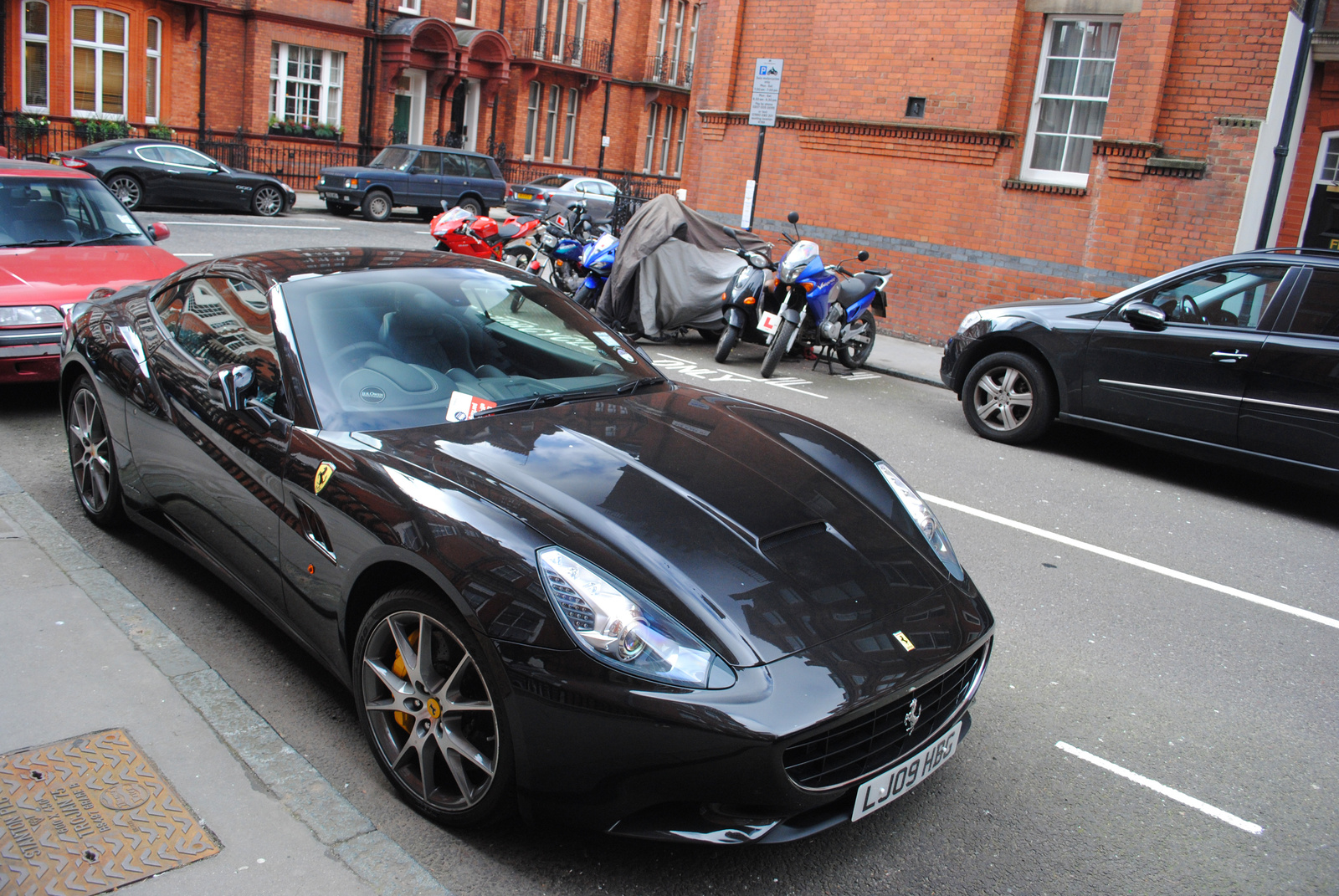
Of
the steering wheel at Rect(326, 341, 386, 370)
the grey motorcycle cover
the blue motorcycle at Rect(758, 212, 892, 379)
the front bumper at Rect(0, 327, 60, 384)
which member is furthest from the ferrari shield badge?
the grey motorcycle cover

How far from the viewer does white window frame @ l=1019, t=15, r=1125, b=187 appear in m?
12.7

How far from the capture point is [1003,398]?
8.60 metres

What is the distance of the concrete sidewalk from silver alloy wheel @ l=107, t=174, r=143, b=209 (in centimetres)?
Answer: 1772

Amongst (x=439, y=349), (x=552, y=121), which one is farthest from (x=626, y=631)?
(x=552, y=121)

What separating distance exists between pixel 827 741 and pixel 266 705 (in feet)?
6.80

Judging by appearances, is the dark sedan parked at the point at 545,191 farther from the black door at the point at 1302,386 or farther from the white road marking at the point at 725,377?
the black door at the point at 1302,386

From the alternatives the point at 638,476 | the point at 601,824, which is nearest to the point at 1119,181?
the point at 638,476

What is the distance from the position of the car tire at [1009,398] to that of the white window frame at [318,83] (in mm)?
24838

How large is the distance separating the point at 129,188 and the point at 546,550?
20.3 m

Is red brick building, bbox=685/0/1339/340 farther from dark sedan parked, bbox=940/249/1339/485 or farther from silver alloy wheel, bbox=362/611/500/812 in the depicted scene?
silver alloy wheel, bbox=362/611/500/812

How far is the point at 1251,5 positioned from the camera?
1121 centimetres

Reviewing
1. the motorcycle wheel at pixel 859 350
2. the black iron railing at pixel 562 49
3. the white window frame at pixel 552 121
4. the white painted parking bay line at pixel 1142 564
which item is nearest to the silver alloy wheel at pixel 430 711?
the white painted parking bay line at pixel 1142 564

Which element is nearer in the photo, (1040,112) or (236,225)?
(1040,112)

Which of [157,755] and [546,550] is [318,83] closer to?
[157,755]
